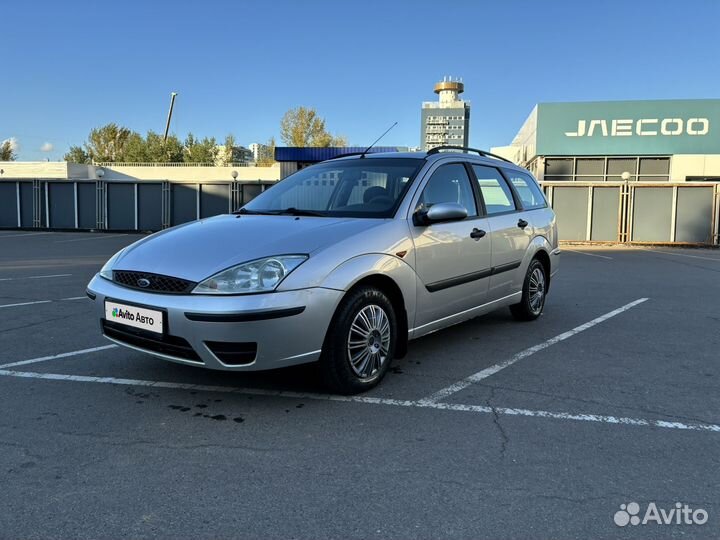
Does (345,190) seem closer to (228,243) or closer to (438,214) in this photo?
(438,214)

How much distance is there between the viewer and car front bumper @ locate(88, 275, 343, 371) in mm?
3217

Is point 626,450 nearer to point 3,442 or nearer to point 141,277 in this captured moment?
point 141,277

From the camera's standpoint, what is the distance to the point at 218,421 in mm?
3371

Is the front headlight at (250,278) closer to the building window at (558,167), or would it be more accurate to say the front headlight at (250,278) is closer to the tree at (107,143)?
the building window at (558,167)

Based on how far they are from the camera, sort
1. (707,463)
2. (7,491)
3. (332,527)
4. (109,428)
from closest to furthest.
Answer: (332,527)
(7,491)
(707,463)
(109,428)

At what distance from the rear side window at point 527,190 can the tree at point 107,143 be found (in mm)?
77526

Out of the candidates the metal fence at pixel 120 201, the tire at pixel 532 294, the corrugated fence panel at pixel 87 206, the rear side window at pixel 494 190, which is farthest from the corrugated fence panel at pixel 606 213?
the corrugated fence panel at pixel 87 206

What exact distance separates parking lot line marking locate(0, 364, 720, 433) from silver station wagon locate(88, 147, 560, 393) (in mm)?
192

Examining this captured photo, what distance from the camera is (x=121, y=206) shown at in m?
24.6

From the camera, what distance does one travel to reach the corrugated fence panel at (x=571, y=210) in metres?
19.9

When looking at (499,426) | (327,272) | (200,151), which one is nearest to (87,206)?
(327,272)

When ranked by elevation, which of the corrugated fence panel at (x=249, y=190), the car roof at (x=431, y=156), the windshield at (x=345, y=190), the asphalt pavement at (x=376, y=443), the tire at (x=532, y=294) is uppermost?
the corrugated fence panel at (x=249, y=190)

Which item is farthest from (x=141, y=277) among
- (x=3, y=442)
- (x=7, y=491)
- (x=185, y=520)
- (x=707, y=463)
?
(x=707, y=463)

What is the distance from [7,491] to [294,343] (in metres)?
1.52
